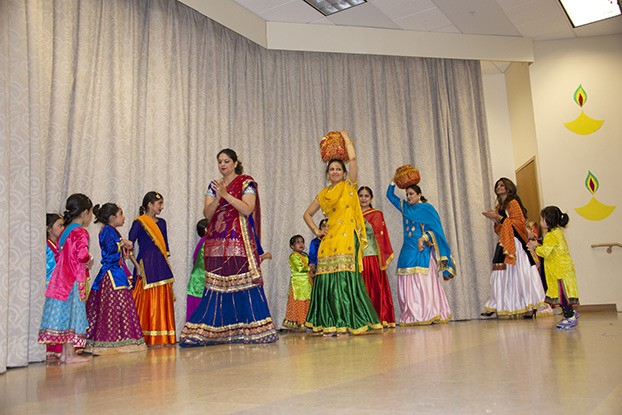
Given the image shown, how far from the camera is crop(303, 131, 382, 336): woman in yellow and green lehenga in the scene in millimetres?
4273

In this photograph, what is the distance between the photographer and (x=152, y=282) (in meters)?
4.56

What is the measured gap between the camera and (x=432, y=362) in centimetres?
232

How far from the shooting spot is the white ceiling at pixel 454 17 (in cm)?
629

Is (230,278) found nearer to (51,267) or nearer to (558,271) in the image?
(51,267)

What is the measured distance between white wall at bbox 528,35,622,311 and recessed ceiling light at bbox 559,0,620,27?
0.50m

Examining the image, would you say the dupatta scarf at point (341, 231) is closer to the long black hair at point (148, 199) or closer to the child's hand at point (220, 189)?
the child's hand at point (220, 189)

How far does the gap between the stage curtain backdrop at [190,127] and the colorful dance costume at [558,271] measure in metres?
2.60

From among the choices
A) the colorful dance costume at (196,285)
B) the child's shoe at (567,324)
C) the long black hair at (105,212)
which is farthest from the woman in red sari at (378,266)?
the long black hair at (105,212)

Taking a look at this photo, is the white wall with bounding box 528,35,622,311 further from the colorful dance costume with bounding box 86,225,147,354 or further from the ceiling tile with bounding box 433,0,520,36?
the colorful dance costume with bounding box 86,225,147,354

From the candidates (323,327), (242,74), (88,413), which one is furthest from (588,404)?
(242,74)

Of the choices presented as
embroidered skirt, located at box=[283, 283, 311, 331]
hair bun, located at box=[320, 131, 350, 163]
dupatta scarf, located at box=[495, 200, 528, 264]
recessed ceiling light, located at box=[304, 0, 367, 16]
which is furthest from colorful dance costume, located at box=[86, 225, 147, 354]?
dupatta scarf, located at box=[495, 200, 528, 264]

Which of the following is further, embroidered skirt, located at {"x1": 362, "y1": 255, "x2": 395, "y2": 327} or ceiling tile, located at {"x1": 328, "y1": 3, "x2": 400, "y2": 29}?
ceiling tile, located at {"x1": 328, "y1": 3, "x2": 400, "y2": 29}

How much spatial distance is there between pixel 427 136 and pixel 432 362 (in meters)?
5.03

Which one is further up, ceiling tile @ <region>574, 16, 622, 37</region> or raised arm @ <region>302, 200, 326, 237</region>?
ceiling tile @ <region>574, 16, 622, 37</region>
